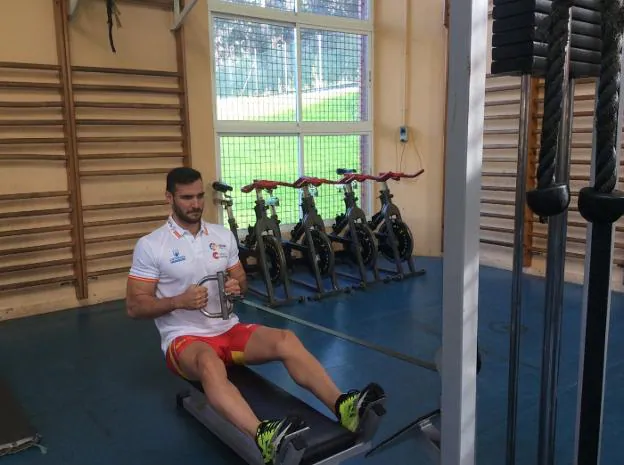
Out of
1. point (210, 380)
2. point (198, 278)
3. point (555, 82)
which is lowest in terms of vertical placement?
point (210, 380)

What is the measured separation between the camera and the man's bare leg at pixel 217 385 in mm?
2090

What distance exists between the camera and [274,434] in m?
1.93

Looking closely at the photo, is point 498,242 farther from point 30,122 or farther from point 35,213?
point 30,122

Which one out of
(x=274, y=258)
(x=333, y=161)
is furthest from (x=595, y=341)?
(x=333, y=161)

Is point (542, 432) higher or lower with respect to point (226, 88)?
lower

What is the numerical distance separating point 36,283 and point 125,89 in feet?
5.70

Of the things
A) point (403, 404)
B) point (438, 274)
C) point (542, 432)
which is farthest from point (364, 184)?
point (542, 432)

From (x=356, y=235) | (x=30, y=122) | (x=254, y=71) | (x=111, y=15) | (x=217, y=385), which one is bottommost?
(x=217, y=385)

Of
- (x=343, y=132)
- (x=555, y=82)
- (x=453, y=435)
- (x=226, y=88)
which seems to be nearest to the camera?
A: (x=555, y=82)

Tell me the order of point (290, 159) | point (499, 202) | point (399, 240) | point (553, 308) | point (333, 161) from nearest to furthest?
1. point (553, 308)
2. point (499, 202)
3. point (399, 240)
4. point (290, 159)
5. point (333, 161)

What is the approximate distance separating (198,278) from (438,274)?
3.37m

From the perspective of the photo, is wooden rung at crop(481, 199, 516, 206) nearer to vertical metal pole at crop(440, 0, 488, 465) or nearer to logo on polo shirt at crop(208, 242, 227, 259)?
logo on polo shirt at crop(208, 242, 227, 259)

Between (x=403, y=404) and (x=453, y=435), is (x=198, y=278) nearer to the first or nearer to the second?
(x=403, y=404)

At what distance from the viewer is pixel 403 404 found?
9.42 ft
